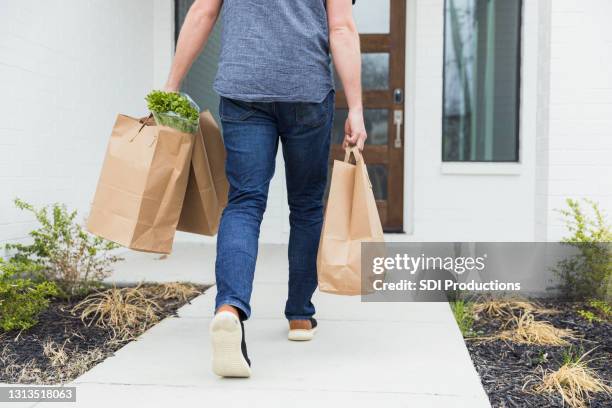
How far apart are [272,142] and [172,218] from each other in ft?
1.41

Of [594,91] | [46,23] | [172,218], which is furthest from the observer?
[46,23]

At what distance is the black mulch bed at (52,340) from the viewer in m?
2.16

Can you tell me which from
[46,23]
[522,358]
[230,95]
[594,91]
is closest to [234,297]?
[230,95]

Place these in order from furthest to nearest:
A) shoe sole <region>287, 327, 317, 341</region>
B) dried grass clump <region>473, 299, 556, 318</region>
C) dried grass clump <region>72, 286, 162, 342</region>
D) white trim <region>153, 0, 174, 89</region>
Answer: white trim <region>153, 0, 174, 89</region> → dried grass clump <region>473, 299, 556, 318</region> → dried grass clump <region>72, 286, 162, 342</region> → shoe sole <region>287, 327, 317, 341</region>

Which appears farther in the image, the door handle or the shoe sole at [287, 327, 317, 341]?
the door handle

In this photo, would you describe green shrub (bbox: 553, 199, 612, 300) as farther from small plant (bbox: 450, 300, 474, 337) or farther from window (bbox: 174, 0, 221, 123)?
window (bbox: 174, 0, 221, 123)

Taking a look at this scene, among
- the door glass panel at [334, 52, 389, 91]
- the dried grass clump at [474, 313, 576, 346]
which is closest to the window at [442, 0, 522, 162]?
the door glass panel at [334, 52, 389, 91]

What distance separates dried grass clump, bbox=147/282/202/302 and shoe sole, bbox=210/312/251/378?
1.30 metres

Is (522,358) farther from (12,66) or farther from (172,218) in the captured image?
(12,66)

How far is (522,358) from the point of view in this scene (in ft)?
7.90

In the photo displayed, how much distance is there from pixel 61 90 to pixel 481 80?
3.11 meters

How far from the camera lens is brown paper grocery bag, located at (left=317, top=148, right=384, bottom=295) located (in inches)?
85.4

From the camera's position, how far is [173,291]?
341 centimetres

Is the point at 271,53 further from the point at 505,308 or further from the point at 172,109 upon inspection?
the point at 505,308
